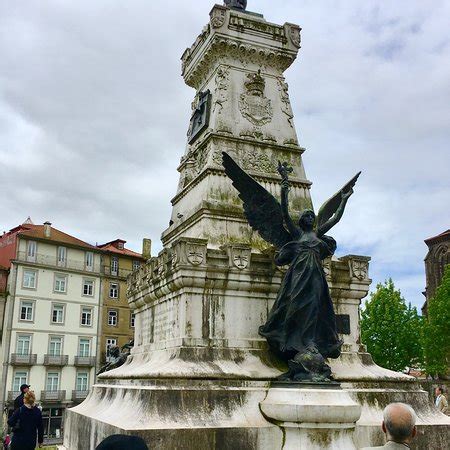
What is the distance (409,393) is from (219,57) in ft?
27.9

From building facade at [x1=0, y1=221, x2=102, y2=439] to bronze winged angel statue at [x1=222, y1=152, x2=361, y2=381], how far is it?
36529mm

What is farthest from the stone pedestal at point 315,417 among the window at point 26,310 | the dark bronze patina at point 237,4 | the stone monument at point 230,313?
the window at point 26,310

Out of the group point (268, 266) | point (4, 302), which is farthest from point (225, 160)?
point (4, 302)

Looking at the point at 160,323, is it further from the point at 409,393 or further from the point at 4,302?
the point at 4,302

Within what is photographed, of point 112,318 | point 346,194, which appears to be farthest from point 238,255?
point 112,318

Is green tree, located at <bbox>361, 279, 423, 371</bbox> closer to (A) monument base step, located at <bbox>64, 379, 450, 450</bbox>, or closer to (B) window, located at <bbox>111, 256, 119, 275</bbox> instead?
(B) window, located at <bbox>111, 256, 119, 275</bbox>

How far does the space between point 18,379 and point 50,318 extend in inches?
211

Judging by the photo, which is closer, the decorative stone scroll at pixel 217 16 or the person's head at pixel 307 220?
the person's head at pixel 307 220

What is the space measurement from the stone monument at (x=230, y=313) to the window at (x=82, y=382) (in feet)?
118

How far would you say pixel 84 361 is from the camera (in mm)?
46812

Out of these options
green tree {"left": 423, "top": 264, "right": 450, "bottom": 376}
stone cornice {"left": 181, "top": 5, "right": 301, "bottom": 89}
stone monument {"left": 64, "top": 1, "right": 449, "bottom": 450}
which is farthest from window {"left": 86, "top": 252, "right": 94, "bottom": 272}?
stone cornice {"left": 181, "top": 5, "right": 301, "bottom": 89}

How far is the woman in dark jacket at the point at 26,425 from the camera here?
9.57m

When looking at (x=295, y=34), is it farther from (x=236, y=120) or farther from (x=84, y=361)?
(x=84, y=361)

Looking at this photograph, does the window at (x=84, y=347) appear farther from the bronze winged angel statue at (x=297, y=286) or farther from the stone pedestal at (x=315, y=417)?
the stone pedestal at (x=315, y=417)
